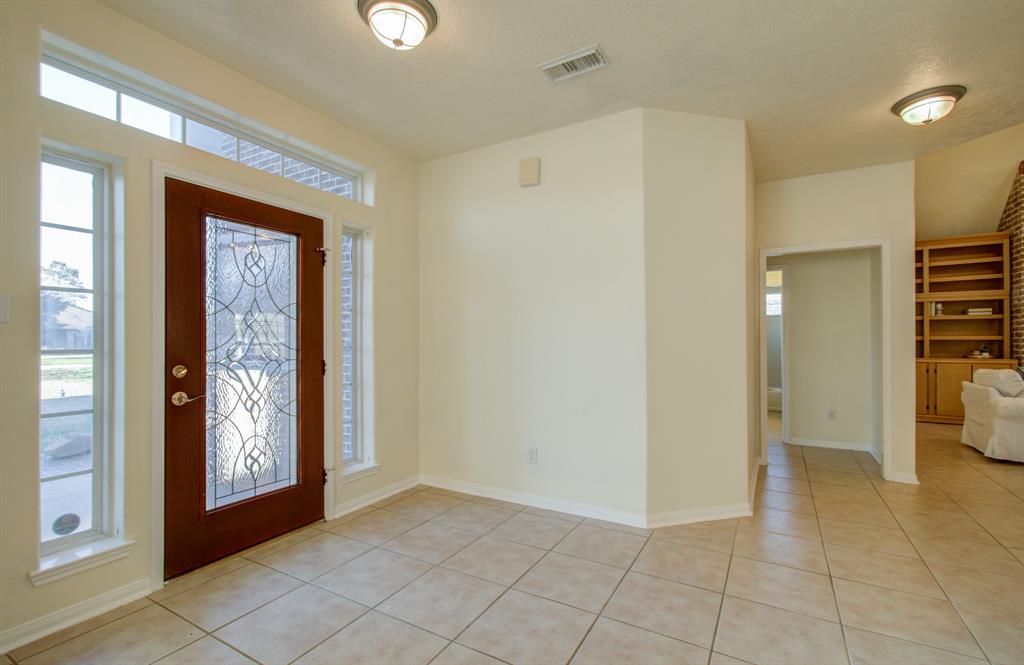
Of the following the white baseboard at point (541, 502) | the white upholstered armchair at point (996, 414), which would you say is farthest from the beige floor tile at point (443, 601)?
the white upholstered armchair at point (996, 414)

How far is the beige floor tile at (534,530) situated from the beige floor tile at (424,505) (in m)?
0.54

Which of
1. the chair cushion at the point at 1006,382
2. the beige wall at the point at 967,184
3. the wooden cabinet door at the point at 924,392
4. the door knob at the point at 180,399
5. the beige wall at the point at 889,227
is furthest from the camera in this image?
the wooden cabinet door at the point at 924,392

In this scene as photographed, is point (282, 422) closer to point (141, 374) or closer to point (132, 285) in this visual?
point (141, 374)

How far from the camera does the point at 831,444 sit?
509 centimetres

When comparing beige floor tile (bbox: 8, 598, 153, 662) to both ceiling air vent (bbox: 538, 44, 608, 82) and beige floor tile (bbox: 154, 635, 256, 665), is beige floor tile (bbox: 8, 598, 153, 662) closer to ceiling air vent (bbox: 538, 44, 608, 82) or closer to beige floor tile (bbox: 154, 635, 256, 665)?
beige floor tile (bbox: 154, 635, 256, 665)

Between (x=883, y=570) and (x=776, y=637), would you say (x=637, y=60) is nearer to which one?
(x=776, y=637)

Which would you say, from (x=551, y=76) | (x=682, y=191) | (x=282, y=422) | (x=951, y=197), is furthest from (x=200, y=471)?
(x=951, y=197)

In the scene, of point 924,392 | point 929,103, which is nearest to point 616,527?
point 929,103

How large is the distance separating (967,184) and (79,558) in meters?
9.42

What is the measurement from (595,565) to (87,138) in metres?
3.23

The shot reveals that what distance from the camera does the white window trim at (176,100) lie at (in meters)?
2.11

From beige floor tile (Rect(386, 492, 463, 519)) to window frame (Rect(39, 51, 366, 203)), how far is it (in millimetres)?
2305

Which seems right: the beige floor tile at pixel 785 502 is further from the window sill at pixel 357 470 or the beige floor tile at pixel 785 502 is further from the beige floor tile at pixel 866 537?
the window sill at pixel 357 470

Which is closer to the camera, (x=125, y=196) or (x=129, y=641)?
(x=129, y=641)
